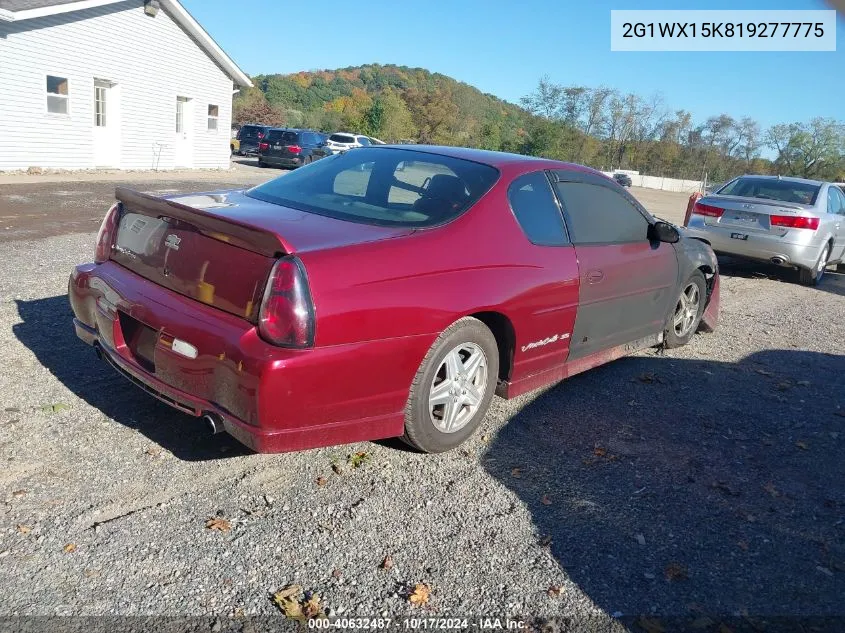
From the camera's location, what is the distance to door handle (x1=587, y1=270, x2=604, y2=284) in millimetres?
4449

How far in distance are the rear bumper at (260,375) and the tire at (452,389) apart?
0.28 feet

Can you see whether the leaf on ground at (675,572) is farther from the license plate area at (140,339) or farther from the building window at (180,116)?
the building window at (180,116)

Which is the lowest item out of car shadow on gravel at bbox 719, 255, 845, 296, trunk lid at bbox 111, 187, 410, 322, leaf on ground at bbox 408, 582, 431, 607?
car shadow on gravel at bbox 719, 255, 845, 296

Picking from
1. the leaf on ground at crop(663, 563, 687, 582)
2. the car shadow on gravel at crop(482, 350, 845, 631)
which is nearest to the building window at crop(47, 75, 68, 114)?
the car shadow on gravel at crop(482, 350, 845, 631)

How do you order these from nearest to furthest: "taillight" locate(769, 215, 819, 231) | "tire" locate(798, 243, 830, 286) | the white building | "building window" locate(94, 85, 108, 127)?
1. "taillight" locate(769, 215, 819, 231)
2. "tire" locate(798, 243, 830, 286)
3. the white building
4. "building window" locate(94, 85, 108, 127)

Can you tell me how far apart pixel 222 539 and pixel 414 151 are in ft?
8.65

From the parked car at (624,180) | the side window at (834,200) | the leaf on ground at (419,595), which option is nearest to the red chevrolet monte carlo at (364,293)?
→ the leaf on ground at (419,595)

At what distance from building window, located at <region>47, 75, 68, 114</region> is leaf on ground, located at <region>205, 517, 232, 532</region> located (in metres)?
17.6

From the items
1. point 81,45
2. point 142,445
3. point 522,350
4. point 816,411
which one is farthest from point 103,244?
point 81,45

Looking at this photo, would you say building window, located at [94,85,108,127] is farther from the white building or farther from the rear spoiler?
the rear spoiler

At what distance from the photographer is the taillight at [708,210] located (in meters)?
10.1

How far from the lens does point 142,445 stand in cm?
358

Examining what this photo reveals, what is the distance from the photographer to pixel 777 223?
380 inches

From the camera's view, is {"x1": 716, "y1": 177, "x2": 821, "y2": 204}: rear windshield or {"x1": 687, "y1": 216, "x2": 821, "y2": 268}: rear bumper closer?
{"x1": 687, "y1": 216, "x2": 821, "y2": 268}: rear bumper
